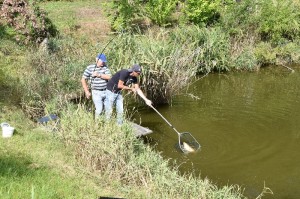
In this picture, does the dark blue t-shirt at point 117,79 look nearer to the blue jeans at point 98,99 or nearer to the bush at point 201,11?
the blue jeans at point 98,99

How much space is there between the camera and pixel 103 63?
935 cm

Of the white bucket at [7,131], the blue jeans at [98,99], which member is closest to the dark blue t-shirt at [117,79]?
the blue jeans at [98,99]

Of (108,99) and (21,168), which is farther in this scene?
(108,99)

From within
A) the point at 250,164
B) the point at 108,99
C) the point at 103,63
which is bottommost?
the point at 250,164

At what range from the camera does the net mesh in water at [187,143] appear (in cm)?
970

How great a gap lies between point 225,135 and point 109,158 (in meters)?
4.17

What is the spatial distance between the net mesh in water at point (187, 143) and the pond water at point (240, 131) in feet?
0.52

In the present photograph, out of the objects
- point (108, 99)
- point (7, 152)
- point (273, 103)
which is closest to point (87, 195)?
point (7, 152)

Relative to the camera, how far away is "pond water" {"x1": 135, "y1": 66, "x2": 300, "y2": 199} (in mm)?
8820

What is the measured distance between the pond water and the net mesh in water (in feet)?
0.52

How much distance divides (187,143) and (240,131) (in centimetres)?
175

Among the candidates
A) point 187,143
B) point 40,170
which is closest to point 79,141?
point 40,170

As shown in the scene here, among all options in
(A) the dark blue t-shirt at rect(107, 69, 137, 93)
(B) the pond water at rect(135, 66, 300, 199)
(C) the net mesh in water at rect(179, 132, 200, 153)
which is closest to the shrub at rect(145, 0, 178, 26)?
(B) the pond water at rect(135, 66, 300, 199)

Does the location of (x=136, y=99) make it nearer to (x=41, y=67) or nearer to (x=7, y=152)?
(x=41, y=67)
